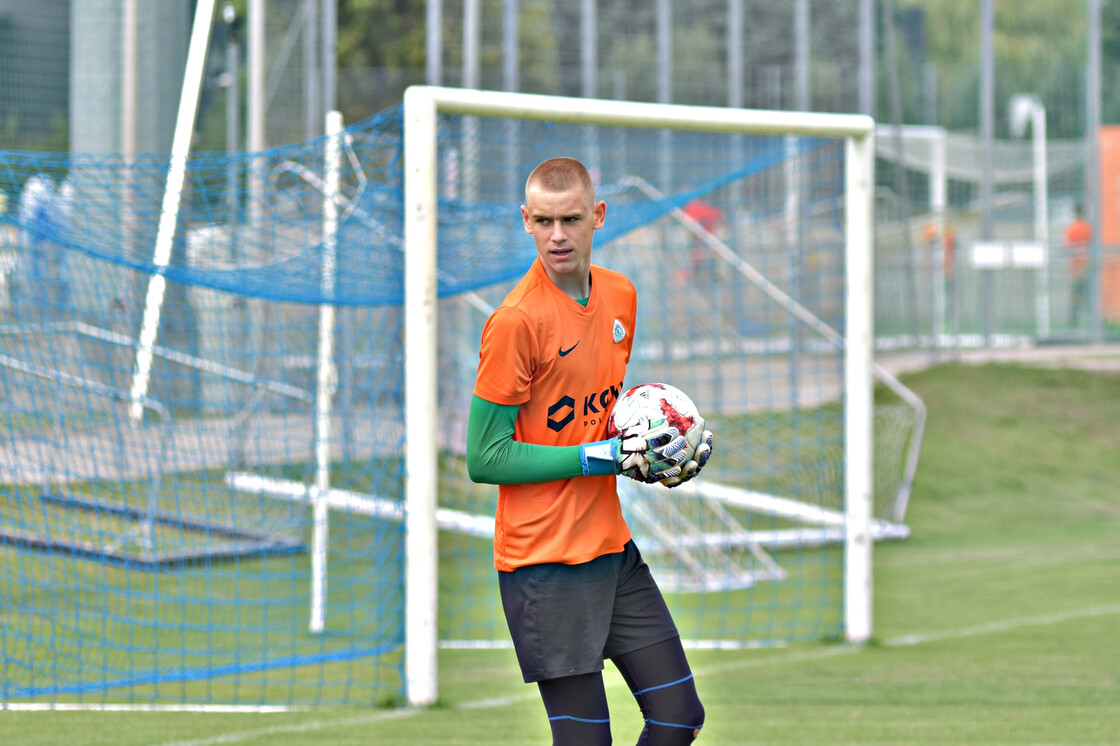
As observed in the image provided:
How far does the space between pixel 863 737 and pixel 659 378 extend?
621cm

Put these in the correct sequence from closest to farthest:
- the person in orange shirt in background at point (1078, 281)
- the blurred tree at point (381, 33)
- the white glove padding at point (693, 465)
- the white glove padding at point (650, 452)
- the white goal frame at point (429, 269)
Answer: the white glove padding at point (650, 452) → the white glove padding at point (693, 465) → the white goal frame at point (429, 269) → the blurred tree at point (381, 33) → the person in orange shirt in background at point (1078, 281)

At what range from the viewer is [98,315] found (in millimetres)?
8070

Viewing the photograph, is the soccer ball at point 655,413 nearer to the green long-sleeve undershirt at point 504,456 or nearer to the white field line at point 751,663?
the green long-sleeve undershirt at point 504,456

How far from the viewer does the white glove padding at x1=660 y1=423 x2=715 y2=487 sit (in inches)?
118

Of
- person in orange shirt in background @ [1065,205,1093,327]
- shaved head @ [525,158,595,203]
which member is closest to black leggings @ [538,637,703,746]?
shaved head @ [525,158,595,203]

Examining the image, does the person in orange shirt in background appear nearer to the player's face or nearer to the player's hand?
the player's hand

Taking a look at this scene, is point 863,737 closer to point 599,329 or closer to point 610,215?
point 599,329

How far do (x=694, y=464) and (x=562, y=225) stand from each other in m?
0.66

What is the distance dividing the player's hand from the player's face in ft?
1.73

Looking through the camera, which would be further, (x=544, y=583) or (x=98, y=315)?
(x=98, y=315)

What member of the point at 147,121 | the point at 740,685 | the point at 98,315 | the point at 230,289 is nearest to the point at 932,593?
the point at 740,685

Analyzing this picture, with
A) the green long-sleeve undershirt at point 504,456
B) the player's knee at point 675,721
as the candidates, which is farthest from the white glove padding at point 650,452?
the player's knee at point 675,721

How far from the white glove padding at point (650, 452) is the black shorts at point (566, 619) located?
0.27 metres

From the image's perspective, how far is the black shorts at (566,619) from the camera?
2.98 metres
